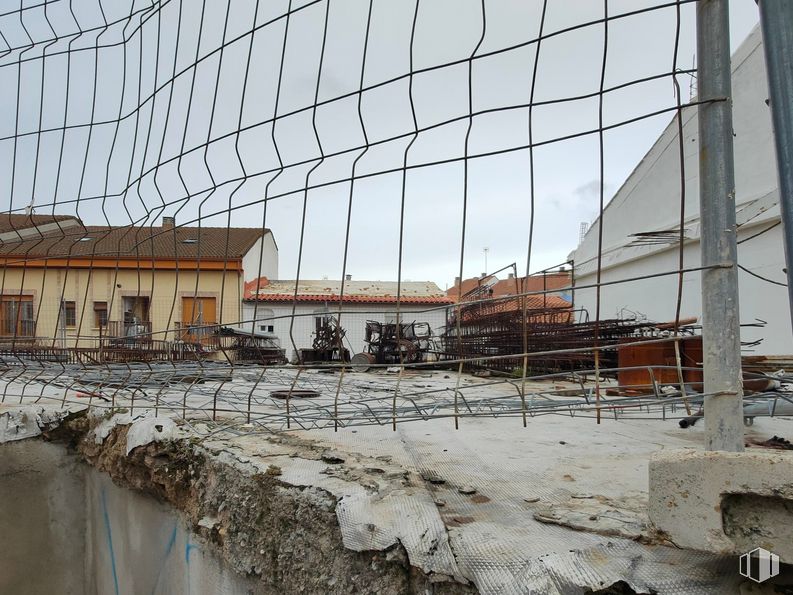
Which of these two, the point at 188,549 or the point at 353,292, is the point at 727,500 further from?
the point at 353,292

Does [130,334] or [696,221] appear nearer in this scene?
[130,334]

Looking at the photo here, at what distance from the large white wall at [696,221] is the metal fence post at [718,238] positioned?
336cm

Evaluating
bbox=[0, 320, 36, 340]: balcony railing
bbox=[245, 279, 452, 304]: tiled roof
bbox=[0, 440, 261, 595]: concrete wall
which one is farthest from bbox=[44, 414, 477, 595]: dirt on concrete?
bbox=[245, 279, 452, 304]: tiled roof

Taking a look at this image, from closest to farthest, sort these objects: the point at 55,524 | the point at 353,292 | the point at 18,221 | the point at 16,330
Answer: the point at 55,524, the point at 16,330, the point at 18,221, the point at 353,292

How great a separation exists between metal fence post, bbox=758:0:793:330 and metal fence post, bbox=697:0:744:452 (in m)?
0.10

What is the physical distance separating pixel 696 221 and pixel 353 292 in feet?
38.6

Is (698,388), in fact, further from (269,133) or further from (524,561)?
(269,133)

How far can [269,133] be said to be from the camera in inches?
86.5

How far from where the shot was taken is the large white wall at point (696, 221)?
7.00 meters

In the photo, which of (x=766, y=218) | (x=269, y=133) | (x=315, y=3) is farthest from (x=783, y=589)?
(x=766, y=218)

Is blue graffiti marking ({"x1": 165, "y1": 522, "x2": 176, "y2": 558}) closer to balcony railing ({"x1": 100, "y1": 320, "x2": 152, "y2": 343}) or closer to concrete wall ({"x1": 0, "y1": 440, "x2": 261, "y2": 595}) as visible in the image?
concrete wall ({"x1": 0, "y1": 440, "x2": 261, "y2": 595})

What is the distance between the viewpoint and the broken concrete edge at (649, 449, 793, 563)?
891 millimetres

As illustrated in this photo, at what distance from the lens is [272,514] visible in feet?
5.04

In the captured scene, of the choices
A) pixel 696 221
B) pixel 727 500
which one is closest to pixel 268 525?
pixel 727 500
